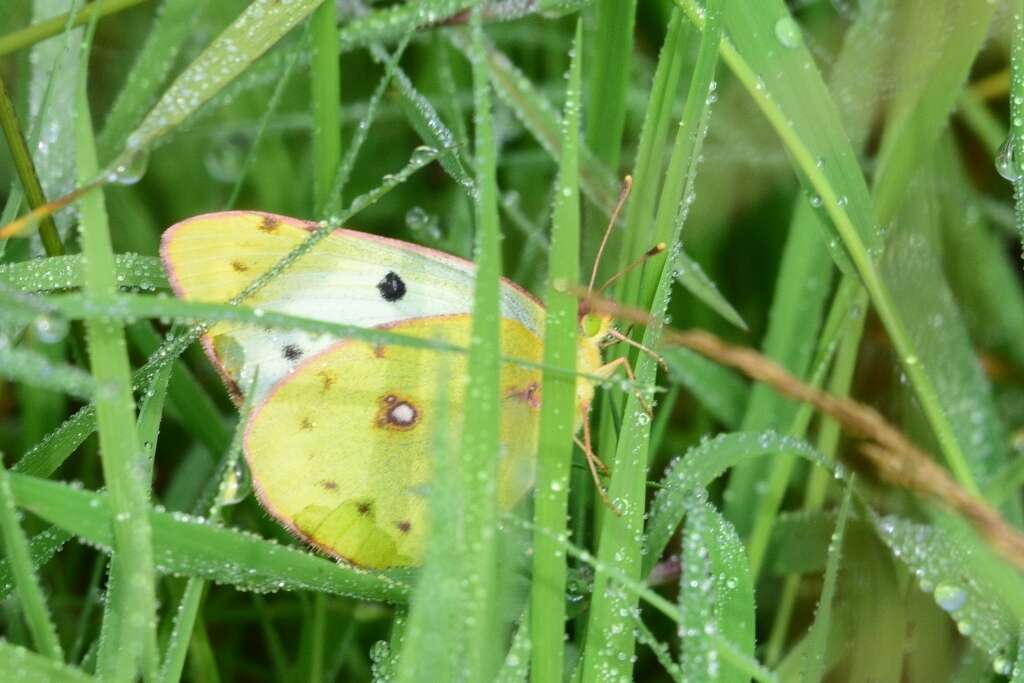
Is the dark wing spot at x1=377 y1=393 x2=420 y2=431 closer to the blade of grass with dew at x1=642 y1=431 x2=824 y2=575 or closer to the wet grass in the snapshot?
the wet grass

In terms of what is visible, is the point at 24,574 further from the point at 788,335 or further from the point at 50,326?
the point at 788,335

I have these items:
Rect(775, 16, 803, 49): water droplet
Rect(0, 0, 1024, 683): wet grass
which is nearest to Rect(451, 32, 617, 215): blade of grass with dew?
Rect(0, 0, 1024, 683): wet grass

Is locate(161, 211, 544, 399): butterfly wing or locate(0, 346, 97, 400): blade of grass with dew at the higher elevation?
locate(0, 346, 97, 400): blade of grass with dew

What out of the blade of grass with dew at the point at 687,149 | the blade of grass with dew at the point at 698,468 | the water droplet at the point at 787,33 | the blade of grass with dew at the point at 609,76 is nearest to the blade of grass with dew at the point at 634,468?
the blade of grass with dew at the point at 687,149

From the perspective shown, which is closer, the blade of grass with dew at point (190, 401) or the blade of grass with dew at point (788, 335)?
the blade of grass with dew at point (190, 401)

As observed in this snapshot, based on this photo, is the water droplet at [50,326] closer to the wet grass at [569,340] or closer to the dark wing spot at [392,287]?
the wet grass at [569,340]

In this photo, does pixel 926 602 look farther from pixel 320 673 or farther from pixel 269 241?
pixel 269 241
